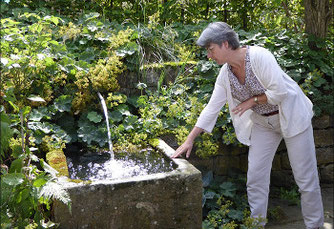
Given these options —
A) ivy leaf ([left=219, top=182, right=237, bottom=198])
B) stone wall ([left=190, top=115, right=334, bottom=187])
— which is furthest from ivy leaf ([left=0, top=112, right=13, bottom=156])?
stone wall ([left=190, top=115, right=334, bottom=187])

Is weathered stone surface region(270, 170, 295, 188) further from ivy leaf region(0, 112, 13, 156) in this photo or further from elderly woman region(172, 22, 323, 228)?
ivy leaf region(0, 112, 13, 156)

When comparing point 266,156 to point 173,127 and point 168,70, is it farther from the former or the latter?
point 168,70

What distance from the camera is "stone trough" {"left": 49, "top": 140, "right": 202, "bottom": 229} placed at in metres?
2.76

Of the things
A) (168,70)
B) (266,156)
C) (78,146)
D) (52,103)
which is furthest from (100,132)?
(266,156)

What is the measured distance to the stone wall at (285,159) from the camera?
467 cm

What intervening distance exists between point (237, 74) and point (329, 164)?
2450mm

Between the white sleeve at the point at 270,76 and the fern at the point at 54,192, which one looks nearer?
the fern at the point at 54,192

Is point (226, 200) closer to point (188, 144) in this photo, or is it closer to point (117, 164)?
point (188, 144)

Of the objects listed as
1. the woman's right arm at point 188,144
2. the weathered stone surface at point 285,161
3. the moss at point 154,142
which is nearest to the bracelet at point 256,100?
the woman's right arm at point 188,144

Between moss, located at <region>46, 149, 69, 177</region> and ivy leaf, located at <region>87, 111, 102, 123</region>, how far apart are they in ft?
1.75

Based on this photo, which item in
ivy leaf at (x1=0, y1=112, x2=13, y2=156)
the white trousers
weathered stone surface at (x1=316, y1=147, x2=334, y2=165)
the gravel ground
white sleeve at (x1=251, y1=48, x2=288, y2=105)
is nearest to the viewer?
ivy leaf at (x1=0, y1=112, x2=13, y2=156)

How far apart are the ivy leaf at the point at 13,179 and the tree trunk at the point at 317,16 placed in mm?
4226

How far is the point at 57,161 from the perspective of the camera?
3.32 metres

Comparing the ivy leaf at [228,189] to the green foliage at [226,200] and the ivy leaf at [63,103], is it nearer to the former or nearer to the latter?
the green foliage at [226,200]
